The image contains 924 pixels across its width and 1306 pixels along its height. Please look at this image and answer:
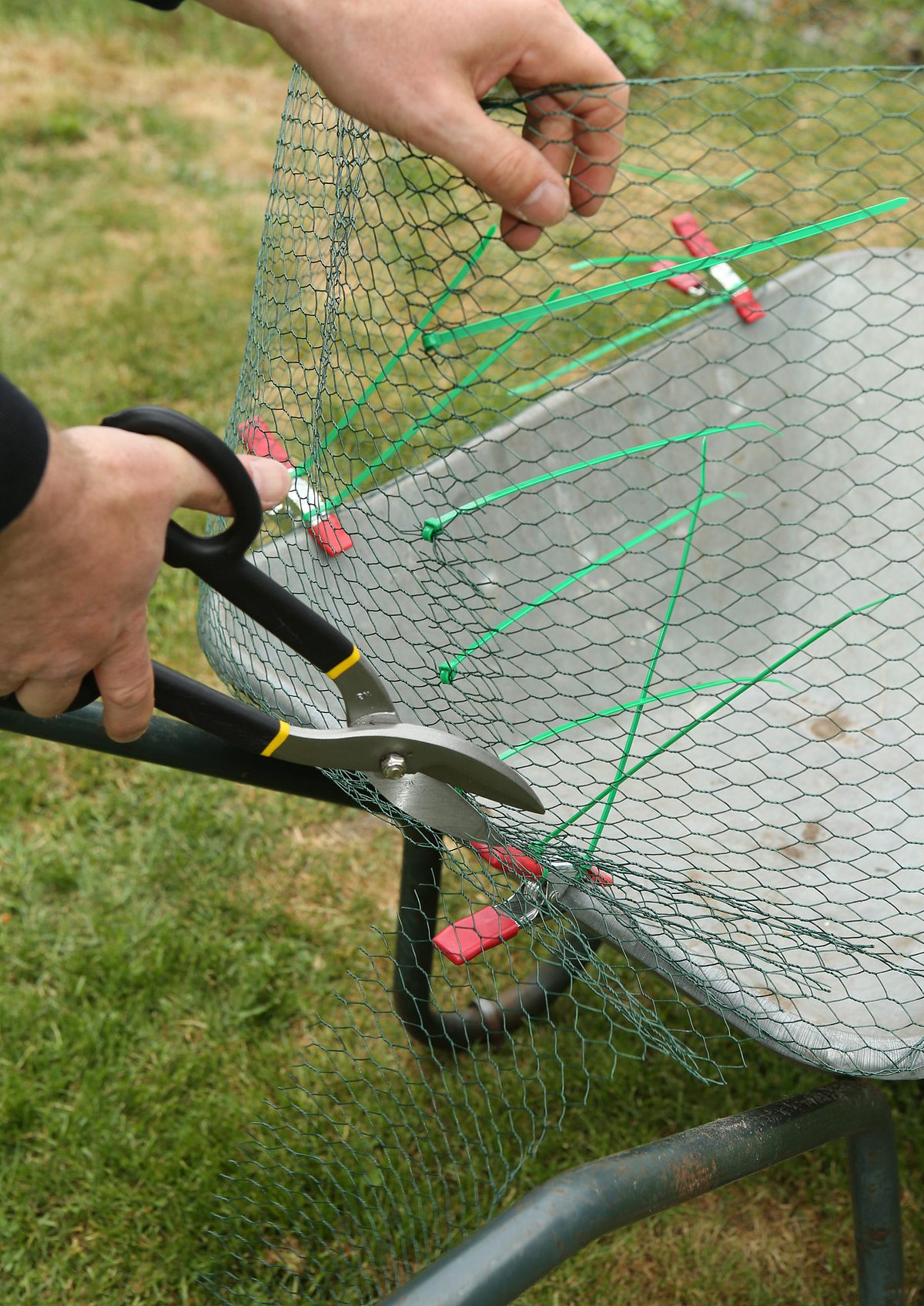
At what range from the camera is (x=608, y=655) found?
127cm

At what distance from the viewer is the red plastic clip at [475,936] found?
37.4 inches

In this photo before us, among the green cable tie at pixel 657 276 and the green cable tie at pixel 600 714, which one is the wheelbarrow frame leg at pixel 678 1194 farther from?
the green cable tie at pixel 657 276

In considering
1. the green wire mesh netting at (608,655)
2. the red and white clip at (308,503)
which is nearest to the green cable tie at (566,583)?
the green wire mesh netting at (608,655)

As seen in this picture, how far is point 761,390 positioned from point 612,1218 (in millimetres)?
955

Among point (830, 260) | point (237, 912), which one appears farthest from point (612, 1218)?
point (830, 260)

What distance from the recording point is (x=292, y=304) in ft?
3.79

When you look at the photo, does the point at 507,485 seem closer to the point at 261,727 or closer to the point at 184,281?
the point at 261,727

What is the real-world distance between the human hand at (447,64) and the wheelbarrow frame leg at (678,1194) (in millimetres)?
660

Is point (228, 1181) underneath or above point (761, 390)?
underneath

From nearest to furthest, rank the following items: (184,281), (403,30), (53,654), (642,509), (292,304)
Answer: (53,654) → (403,30) → (292,304) → (642,509) → (184,281)

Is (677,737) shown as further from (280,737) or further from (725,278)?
(725,278)

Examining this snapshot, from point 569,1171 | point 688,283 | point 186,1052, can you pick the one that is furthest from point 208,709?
point 688,283

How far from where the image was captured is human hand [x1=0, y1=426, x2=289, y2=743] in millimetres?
596

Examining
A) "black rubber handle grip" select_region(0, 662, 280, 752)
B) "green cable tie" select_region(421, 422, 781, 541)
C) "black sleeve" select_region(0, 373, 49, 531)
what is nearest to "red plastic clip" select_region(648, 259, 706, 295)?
"green cable tie" select_region(421, 422, 781, 541)
